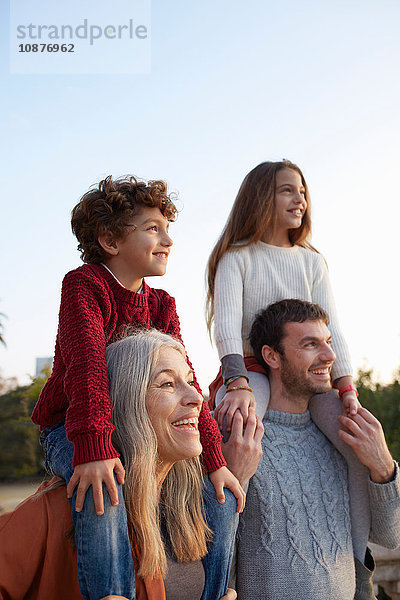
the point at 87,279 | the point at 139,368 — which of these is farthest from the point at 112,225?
the point at 139,368

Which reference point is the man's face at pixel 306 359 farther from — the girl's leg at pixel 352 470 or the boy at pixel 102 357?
the boy at pixel 102 357

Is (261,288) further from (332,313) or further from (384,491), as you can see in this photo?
(384,491)

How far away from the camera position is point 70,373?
2.35 meters

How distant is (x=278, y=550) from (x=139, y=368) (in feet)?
→ 4.37

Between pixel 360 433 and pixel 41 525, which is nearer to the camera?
pixel 41 525

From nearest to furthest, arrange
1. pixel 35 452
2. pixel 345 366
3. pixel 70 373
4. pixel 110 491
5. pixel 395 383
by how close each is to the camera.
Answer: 1. pixel 110 491
2. pixel 70 373
3. pixel 345 366
4. pixel 395 383
5. pixel 35 452

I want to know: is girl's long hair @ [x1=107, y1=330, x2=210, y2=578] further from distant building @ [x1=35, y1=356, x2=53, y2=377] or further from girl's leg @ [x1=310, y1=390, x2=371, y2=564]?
distant building @ [x1=35, y1=356, x2=53, y2=377]

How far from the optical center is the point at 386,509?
3.31 metres

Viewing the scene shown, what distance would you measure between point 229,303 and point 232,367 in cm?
47

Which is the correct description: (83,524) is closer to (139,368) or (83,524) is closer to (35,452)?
(139,368)

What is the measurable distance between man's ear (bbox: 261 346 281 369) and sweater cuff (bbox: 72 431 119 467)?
1.62m

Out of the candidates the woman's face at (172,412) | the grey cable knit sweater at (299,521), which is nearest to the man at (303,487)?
the grey cable knit sweater at (299,521)

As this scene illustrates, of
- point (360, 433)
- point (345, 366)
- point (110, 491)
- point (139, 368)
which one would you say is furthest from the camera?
point (345, 366)

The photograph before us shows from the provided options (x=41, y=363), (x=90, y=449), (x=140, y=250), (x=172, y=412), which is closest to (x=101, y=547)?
(x=90, y=449)
